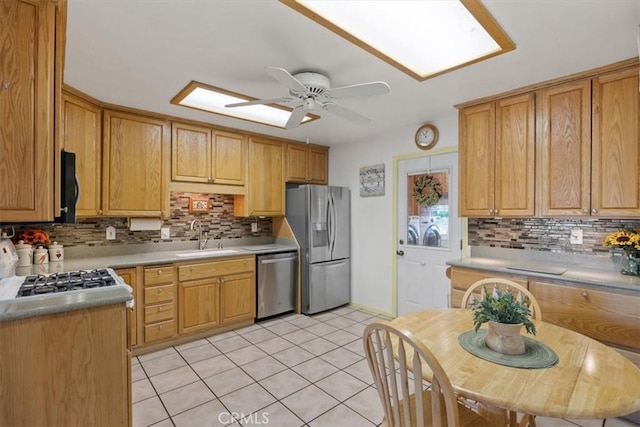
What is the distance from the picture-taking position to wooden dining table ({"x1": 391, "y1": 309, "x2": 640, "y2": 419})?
39.3 inches

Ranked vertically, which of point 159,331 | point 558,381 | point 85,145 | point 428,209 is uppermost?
point 85,145

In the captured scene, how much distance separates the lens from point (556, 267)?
2514mm

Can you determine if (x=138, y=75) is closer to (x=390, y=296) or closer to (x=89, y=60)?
(x=89, y=60)

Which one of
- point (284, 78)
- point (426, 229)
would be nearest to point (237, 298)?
point (426, 229)

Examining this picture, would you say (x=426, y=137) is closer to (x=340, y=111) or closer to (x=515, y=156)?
(x=515, y=156)

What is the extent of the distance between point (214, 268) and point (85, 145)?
1.63 m

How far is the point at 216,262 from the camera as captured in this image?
3.37 meters

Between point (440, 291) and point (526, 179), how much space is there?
57.7 inches

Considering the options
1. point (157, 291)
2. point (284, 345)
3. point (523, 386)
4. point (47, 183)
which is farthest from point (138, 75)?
point (523, 386)

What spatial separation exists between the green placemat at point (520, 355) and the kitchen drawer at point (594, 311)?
0.98 metres

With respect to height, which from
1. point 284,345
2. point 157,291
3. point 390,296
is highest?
point 157,291

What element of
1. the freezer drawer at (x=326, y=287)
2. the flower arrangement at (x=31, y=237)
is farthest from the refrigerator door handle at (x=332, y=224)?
the flower arrangement at (x=31, y=237)

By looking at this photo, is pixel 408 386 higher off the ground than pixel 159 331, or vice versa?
pixel 408 386

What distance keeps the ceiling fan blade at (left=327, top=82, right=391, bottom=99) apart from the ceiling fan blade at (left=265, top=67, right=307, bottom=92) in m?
0.21
